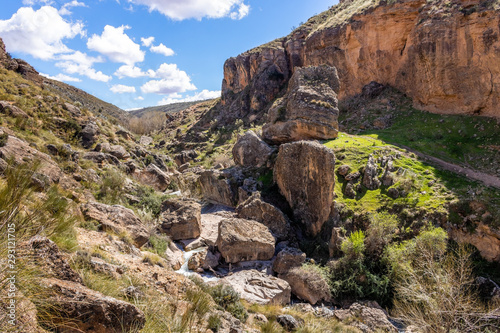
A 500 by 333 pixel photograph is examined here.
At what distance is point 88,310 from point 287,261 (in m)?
9.24

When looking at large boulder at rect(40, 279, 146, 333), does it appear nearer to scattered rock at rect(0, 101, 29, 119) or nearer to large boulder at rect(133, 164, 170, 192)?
scattered rock at rect(0, 101, 29, 119)

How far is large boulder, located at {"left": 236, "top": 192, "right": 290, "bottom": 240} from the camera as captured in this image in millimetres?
12794

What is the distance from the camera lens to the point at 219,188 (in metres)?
17.3

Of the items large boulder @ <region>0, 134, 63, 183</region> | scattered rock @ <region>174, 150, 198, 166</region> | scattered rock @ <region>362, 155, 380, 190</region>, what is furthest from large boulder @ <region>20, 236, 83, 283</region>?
scattered rock @ <region>174, 150, 198, 166</region>

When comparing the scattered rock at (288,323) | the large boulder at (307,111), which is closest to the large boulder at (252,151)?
the large boulder at (307,111)

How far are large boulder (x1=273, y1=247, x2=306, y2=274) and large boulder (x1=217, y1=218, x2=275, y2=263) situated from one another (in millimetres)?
634

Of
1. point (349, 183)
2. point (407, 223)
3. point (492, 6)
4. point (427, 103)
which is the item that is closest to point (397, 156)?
point (349, 183)

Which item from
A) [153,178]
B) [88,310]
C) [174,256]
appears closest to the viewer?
[88,310]

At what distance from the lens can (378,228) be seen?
10.3 meters

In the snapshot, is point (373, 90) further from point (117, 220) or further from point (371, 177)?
point (117, 220)

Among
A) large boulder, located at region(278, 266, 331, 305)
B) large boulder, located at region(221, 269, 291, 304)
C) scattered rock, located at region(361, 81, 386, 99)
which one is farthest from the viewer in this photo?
scattered rock, located at region(361, 81, 386, 99)

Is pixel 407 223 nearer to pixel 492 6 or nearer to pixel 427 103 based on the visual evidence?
pixel 427 103

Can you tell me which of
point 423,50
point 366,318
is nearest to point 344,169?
point 366,318

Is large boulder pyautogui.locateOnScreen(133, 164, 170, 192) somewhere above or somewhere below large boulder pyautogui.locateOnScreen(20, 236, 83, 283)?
below
